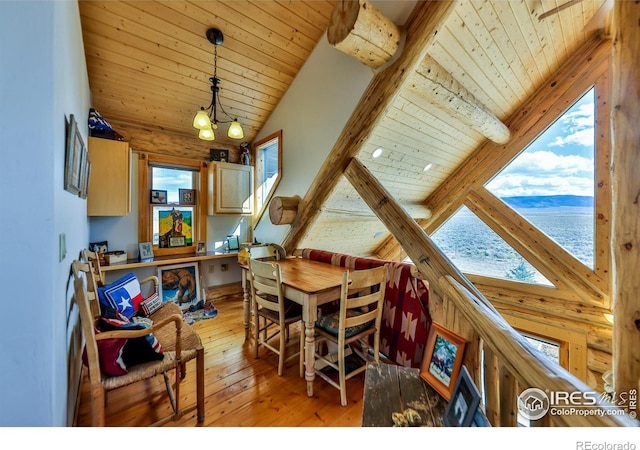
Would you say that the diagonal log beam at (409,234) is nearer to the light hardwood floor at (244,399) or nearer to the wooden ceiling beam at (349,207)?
the wooden ceiling beam at (349,207)

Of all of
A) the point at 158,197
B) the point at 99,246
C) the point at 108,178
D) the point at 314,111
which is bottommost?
the point at 99,246

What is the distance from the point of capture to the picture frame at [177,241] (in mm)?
3404

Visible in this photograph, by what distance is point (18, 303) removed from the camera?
0.88 m

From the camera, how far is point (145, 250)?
Answer: 10.2ft

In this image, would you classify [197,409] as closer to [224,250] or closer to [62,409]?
[62,409]

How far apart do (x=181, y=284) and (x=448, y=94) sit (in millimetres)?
3873

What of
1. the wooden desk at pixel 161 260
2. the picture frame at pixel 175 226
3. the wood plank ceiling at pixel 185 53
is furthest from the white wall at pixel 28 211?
the picture frame at pixel 175 226

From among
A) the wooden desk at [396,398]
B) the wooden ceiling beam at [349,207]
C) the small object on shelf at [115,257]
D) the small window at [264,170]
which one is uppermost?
the small window at [264,170]

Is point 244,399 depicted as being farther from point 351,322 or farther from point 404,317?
point 404,317

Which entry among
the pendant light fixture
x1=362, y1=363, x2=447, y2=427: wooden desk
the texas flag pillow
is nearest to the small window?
the pendant light fixture

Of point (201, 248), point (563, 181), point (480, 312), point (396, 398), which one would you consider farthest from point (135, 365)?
point (563, 181)

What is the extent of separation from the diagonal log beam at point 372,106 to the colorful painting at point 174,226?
4.98ft
